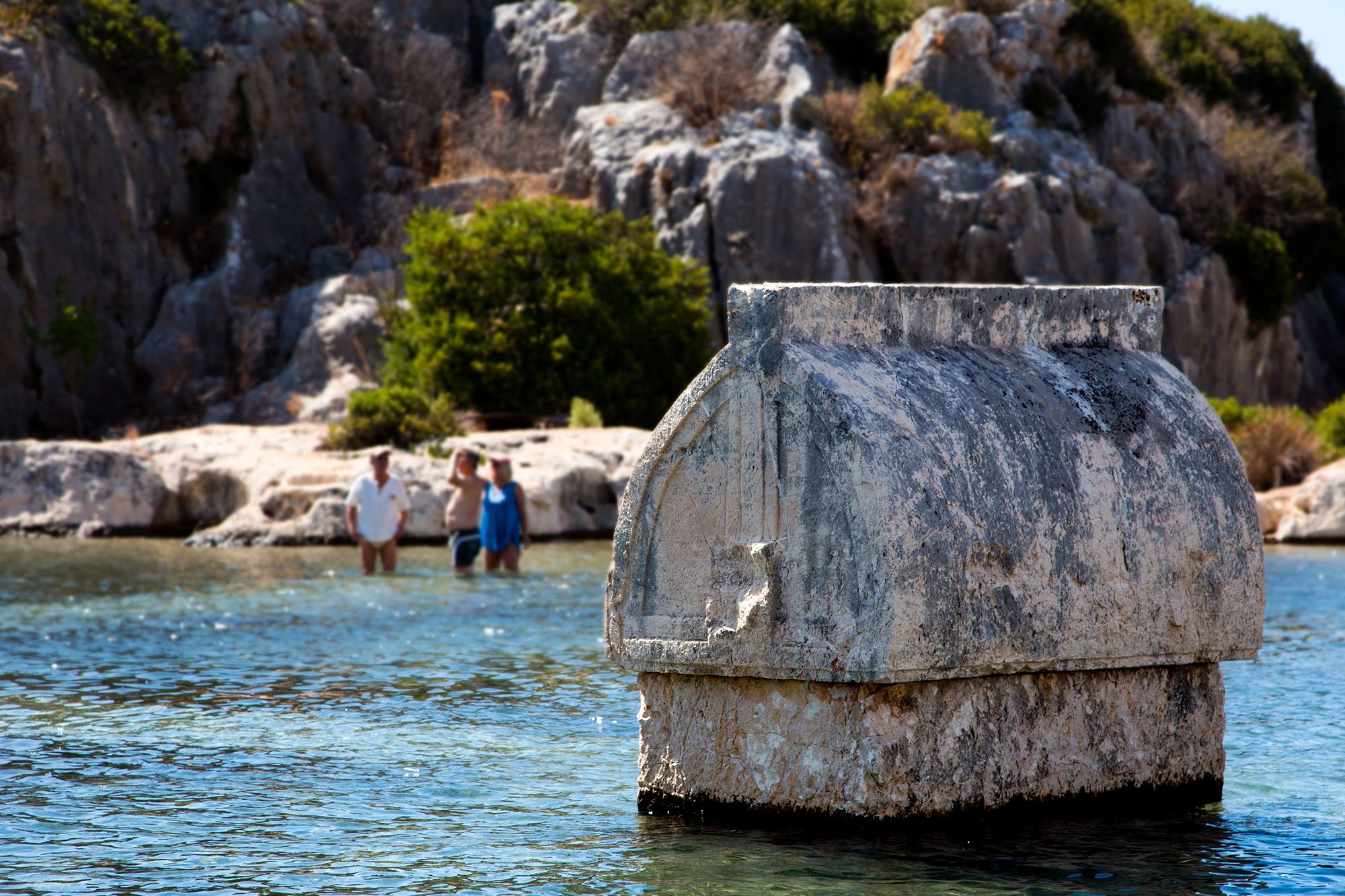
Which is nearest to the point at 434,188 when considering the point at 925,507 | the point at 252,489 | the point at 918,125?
the point at 918,125

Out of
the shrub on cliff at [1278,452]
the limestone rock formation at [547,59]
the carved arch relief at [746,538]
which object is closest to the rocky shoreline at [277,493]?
the shrub on cliff at [1278,452]

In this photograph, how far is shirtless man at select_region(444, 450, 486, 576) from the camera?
53.3 feet

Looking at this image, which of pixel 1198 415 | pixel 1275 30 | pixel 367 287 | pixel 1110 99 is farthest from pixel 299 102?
pixel 1198 415

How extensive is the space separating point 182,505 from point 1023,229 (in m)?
18.1

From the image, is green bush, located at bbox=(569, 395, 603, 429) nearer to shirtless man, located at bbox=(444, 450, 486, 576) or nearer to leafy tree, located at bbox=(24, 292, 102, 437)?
shirtless man, located at bbox=(444, 450, 486, 576)

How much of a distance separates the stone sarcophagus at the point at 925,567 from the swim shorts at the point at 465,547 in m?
10.5

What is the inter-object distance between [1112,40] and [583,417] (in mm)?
20030

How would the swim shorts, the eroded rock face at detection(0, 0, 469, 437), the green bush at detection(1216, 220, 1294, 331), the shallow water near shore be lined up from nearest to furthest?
the shallow water near shore → the swim shorts → the eroded rock face at detection(0, 0, 469, 437) → the green bush at detection(1216, 220, 1294, 331)

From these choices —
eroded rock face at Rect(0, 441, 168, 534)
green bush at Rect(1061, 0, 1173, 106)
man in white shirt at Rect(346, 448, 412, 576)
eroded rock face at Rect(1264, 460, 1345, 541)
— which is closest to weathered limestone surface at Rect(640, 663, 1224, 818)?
man in white shirt at Rect(346, 448, 412, 576)

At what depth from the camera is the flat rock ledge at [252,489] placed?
19766mm

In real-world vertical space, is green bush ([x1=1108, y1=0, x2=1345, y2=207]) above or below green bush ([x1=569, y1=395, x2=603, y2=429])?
above

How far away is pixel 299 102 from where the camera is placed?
34875 mm

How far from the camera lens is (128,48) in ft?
103

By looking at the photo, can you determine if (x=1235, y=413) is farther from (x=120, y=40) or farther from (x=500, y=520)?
(x=120, y=40)
